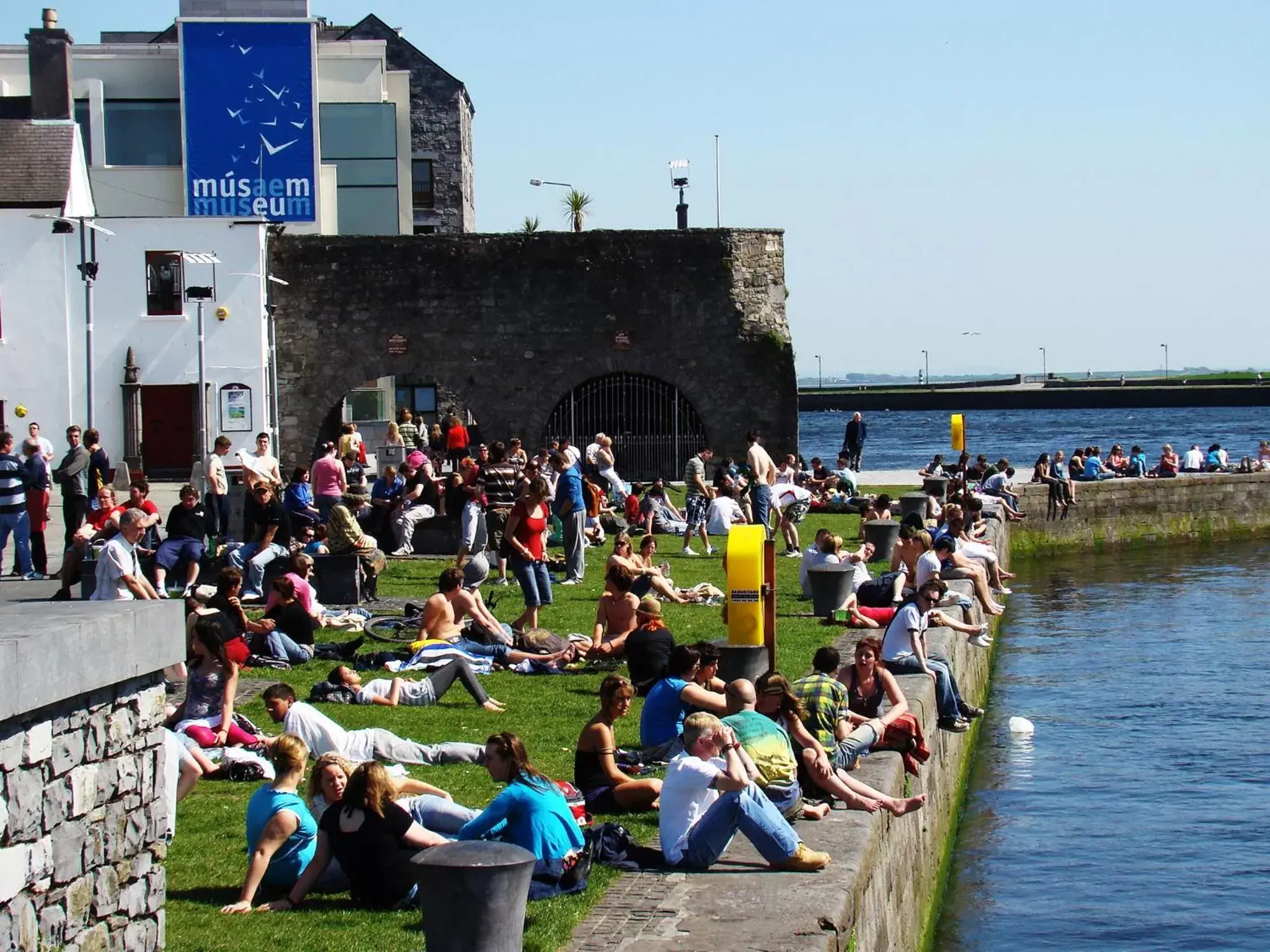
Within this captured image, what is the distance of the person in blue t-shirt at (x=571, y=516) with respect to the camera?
20750mm

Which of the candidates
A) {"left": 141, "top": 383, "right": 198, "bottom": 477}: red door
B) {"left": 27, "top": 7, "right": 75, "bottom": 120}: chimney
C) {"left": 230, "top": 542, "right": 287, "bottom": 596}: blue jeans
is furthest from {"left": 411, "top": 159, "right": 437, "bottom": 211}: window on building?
{"left": 230, "top": 542, "right": 287, "bottom": 596}: blue jeans

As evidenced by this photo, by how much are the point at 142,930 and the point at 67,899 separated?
30.7 inches

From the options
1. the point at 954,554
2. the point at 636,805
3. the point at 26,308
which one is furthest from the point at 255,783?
the point at 26,308

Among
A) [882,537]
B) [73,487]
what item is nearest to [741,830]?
[73,487]

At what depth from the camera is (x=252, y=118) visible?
42.5 meters

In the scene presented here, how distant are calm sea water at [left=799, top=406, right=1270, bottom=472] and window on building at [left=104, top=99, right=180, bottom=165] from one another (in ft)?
117

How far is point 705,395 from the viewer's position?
3522 cm

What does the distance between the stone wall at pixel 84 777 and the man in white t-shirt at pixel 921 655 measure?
322 inches

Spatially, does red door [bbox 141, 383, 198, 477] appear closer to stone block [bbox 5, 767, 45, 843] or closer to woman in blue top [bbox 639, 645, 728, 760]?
woman in blue top [bbox 639, 645, 728, 760]

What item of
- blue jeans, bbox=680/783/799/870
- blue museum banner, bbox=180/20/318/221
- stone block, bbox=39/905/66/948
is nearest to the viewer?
stone block, bbox=39/905/66/948

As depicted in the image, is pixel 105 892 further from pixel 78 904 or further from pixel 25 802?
pixel 25 802

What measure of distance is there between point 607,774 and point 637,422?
83.2 ft

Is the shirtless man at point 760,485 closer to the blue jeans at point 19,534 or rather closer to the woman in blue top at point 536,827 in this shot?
the blue jeans at point 19,534

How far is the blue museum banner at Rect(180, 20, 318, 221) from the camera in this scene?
4234cm
